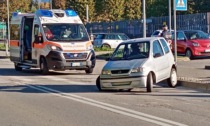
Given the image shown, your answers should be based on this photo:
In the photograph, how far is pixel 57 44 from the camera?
2253cm

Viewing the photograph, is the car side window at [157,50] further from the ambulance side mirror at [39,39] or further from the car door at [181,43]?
the car door at [181,43]

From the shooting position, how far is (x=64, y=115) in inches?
473

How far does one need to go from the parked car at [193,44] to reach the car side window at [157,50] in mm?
12608

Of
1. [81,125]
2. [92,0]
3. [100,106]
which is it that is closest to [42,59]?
[100,106]

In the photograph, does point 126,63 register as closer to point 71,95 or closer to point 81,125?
point 71,95

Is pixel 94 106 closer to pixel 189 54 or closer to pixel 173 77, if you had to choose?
pixel 173 77

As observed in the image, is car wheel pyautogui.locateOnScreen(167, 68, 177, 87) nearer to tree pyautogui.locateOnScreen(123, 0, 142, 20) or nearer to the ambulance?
the ambulance

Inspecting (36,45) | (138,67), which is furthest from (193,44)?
(138,67)

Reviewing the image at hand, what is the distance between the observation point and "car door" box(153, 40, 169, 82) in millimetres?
16472

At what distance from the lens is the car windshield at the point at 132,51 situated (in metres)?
16.6

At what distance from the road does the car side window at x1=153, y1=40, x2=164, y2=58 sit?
1072 mm

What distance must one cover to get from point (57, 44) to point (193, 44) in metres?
9.71

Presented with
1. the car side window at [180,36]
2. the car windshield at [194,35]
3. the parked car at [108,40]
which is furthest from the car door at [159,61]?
the parked car at [108,40]

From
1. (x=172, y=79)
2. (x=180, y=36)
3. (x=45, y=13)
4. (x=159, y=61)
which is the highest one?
(x=45, y=13)
